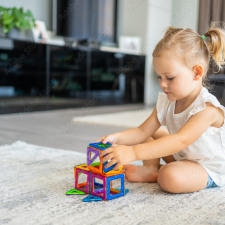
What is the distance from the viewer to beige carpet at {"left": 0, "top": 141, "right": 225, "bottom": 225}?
29.4 inches

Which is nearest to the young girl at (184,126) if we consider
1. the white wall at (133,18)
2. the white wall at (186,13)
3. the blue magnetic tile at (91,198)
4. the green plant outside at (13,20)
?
the blue magnetic tile at (91,198)

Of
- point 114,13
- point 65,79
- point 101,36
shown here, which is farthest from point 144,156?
point 114,13

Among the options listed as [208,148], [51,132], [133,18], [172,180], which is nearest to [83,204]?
[172,180]

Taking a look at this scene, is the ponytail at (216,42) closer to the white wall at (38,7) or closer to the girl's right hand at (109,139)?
the girl's right hand at (109,139)

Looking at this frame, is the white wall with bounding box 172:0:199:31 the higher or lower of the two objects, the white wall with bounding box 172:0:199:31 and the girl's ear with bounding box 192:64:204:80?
the higher

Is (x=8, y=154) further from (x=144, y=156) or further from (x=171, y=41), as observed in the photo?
(x=171, y=41)

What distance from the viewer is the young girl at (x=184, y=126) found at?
34.3 inches

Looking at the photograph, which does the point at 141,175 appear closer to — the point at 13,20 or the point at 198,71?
the point at 198,71

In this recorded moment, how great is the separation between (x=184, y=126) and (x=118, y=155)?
0.21m

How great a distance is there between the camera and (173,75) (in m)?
0.90

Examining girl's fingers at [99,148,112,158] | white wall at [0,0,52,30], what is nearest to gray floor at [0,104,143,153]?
girl's fingers at [99,148,112,158]

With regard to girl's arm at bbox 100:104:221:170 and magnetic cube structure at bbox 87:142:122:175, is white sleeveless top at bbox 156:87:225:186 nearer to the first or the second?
girl's arm at bbox 100:104:221:170

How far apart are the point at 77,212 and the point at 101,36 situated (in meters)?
3.58

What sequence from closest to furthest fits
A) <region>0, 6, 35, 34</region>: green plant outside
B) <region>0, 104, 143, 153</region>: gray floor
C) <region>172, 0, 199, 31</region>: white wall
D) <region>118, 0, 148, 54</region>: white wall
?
1. <region>0, 104, 143, 153</region>: gray floor
2. <region>0, 6, 35, 34</region>: green plant outside
3. <region>118, 0, 148, 54</region>: white wall
4. <region>172, 0, 199, 31</region>: white wall
